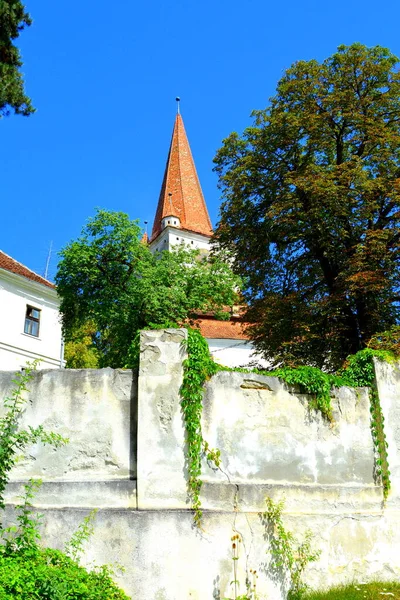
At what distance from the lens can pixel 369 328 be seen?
58.2 feet

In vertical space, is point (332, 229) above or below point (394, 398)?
above

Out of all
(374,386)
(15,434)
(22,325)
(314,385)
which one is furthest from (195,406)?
(22,325)

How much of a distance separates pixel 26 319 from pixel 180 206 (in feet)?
128

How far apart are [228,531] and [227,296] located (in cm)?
1931

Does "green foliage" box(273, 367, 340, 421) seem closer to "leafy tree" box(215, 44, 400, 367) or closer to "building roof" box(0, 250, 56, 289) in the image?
"leafy tree" box(215, 44, 400, 367)

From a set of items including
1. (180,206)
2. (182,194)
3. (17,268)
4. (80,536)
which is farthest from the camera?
(182,194)

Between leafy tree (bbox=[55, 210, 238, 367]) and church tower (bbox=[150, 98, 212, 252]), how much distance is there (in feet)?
119

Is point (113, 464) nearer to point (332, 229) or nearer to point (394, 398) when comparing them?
point (394, 398)

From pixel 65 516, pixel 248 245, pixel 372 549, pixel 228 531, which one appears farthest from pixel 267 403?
pixel 248 245

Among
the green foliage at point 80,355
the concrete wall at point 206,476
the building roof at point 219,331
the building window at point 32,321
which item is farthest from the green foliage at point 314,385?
the building roof at point 219,331

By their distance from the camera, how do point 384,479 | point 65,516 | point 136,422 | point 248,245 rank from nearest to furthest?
point 65,516
point 136,422
point 384,479
point 248,245

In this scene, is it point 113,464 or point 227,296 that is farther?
point 227,296

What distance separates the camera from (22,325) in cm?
3084

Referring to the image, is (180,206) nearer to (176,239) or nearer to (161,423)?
(176,239)
